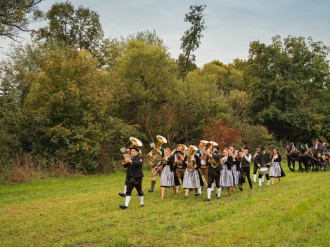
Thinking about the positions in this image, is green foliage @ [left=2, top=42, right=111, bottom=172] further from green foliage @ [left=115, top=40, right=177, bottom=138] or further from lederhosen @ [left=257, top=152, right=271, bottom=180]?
lederhosen @ [left=257, top=152, right=271, bottom=180]

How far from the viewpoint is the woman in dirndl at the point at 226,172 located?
58.0 ft

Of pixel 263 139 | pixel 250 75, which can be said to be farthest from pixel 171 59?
pixel 250 75

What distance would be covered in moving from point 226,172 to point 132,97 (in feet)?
69.6

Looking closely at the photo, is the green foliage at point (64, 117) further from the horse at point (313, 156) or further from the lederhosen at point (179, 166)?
the horse at point (313, 156)

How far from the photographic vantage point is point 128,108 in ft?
125

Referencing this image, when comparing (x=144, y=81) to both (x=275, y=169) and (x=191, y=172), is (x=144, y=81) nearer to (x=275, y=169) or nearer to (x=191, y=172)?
(x=275, y=169)

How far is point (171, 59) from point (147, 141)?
8.01m

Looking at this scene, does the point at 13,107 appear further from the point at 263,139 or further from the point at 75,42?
the point at 263,139

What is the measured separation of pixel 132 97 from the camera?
37844 mm

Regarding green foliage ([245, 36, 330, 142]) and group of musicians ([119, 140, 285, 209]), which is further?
green foliage ([245, 36, 330, 142])

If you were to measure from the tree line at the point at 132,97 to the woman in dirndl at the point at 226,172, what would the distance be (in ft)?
39.5

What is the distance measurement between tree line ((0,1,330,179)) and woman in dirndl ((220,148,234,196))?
1204 centimetres

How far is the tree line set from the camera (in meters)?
27.3

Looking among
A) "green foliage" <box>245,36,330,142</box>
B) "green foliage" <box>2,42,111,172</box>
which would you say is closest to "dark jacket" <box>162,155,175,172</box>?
"green foliage" <box>2,42,111,172</box>
